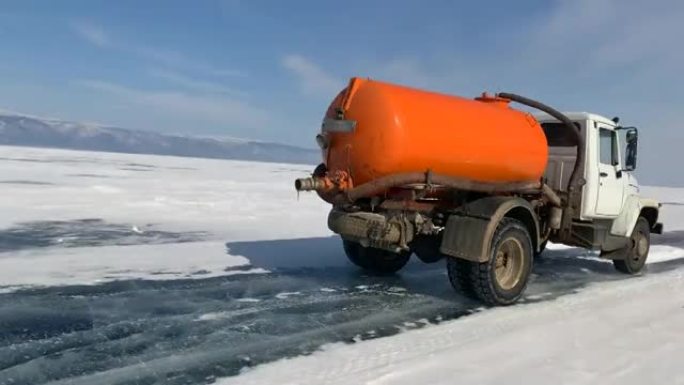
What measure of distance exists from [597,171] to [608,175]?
37 centimetres

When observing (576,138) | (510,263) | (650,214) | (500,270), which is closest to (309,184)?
(500,270)

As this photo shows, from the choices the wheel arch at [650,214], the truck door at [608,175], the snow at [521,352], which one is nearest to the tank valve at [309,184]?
the snow at [521,352]

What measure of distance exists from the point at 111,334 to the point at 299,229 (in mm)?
9328

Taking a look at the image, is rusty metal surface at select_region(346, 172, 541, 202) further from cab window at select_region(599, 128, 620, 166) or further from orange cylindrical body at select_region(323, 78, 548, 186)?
cab window at select_region(599, 128, 620, 166)

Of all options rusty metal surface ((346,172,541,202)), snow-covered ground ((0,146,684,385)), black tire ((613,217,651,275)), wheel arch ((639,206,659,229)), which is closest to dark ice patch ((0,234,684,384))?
snow-covered ground ((0,146,684,385))

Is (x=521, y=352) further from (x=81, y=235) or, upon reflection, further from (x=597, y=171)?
(x=81, y=235)

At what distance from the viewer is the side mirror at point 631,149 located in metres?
9.13

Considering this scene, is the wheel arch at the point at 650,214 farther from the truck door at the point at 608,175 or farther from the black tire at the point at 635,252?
the truck door at the point at 608,175

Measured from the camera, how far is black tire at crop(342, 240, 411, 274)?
29.0ft

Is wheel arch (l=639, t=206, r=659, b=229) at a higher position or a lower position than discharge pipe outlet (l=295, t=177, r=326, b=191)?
lower

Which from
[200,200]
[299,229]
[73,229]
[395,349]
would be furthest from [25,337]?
[200,200]

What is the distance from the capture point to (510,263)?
24.7ft

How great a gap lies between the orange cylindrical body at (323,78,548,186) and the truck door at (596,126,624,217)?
194 cm

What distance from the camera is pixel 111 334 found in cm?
542
